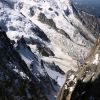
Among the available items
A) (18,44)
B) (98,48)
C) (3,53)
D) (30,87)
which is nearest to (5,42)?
(3,53)

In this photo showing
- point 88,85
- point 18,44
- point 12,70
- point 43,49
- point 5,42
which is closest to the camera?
point 88,85

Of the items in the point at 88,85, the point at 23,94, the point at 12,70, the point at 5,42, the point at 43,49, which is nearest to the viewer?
the point at 88,85

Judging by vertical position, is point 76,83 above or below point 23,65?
above

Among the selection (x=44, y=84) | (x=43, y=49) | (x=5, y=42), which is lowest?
(x=43, y=49)

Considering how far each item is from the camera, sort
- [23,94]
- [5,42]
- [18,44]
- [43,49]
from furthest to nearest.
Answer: [43,49], [18,44], [5,42], [23,94]

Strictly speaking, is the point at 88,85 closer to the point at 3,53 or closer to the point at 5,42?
the point at 3,53

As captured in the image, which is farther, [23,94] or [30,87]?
[30,87]

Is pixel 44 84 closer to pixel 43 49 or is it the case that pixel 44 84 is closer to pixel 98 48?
pixel 43 49

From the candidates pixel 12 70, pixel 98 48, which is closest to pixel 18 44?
pixel 12 70

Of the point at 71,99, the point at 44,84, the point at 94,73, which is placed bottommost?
the point at 44,84
